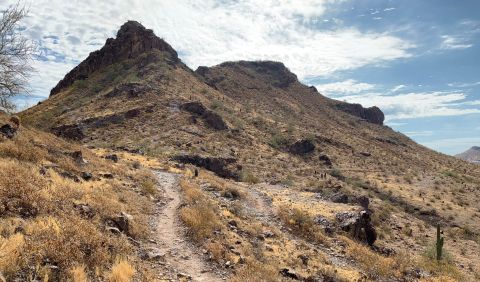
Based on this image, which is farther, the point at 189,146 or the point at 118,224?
the point at 189,146

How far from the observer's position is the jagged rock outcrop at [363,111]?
12762cm

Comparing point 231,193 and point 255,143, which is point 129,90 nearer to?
point 255,143

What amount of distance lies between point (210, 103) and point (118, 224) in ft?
198

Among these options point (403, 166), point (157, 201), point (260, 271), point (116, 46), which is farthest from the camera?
point (116, 46)

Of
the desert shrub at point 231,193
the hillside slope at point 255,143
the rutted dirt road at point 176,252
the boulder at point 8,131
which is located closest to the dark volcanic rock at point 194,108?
the hillside slope at point 255,143

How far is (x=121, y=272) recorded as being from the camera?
973cm

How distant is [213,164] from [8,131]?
24882 mm

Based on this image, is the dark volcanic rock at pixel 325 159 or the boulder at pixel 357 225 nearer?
the boulder at pixel 357 225

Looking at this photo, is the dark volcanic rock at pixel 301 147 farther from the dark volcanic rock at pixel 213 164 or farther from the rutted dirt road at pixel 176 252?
the rutted dirt road at pixel 176 252

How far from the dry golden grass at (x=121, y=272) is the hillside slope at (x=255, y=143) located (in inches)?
644

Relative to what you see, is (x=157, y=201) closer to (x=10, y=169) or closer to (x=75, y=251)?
(x=10, y=169)

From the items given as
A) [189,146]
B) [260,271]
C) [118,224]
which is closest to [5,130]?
[118,224]

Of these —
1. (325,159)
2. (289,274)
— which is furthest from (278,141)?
(289,274)

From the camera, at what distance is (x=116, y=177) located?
73.5ft
